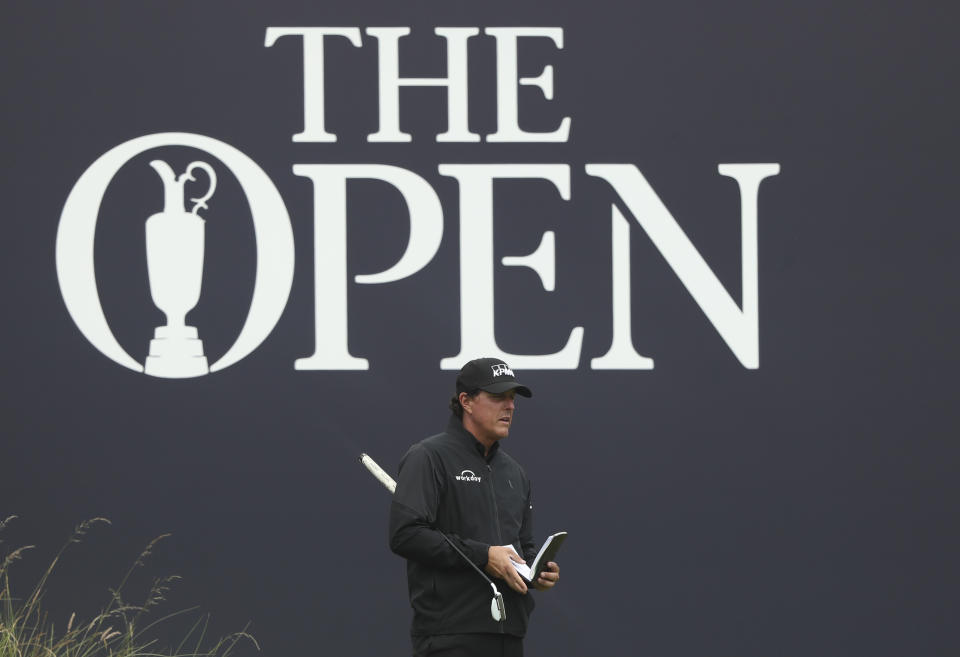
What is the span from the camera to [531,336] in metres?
5.82

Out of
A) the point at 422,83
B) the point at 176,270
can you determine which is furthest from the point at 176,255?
the point at 422,83

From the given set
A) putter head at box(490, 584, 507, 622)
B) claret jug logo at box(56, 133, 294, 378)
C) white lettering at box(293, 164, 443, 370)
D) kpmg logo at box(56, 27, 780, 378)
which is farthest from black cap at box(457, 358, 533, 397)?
claret jug logo at box(56, 133, 294, 378)

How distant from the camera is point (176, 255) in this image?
5824mm

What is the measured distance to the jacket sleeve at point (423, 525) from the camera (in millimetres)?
4062

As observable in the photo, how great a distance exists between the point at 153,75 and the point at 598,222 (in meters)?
2.25

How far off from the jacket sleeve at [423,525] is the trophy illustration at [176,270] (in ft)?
6.54

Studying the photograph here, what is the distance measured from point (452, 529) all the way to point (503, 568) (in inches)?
9.4

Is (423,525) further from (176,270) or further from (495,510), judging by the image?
(176,270)

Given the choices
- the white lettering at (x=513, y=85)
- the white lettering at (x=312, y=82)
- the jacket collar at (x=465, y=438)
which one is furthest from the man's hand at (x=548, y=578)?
the white lettering at (x=312, y=82)

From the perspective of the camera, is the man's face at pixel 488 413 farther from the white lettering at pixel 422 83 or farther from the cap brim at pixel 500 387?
the white lettering at pixel 422 83

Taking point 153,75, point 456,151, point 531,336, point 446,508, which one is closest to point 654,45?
point 456,151

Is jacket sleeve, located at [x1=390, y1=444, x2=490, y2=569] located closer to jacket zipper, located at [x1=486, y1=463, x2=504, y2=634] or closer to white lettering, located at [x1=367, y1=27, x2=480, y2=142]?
jacket zipper, located at [x1=486, y1=463, x2=504, y2=634]

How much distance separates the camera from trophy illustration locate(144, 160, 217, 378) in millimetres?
5801

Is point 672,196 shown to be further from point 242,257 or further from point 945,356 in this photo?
point 242,257
